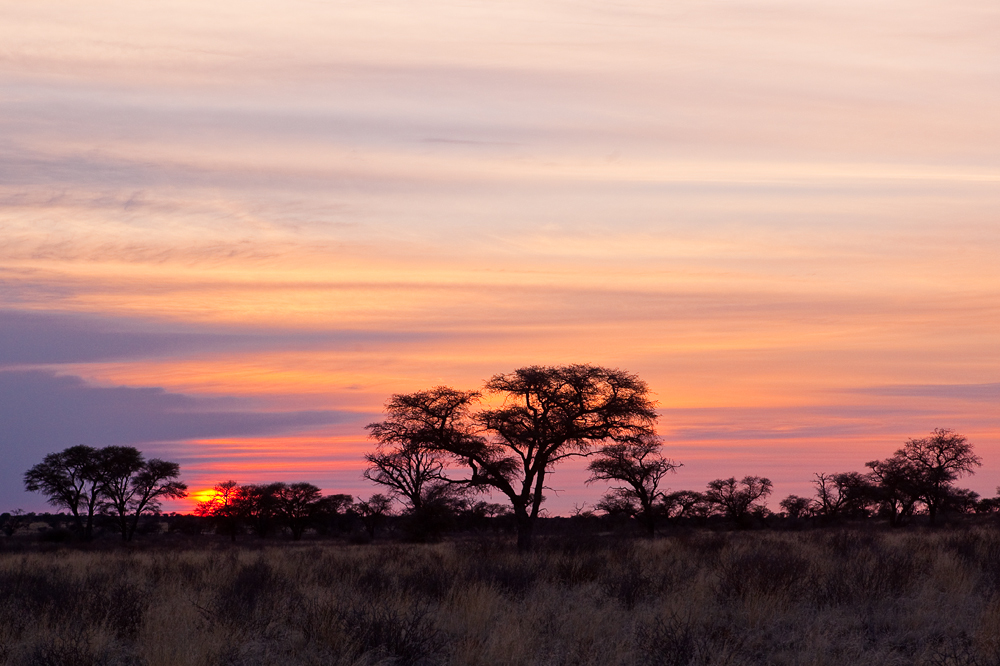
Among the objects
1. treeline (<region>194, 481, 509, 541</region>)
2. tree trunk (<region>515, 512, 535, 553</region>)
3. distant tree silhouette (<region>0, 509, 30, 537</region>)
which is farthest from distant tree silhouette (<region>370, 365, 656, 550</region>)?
distant tree silhouette (<region>0, 509, 30, 537</region>)

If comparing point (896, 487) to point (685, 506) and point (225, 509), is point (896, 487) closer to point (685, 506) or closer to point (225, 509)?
point (685, 506)

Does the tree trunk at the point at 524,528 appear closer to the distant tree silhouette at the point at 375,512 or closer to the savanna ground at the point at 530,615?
the savanna ground at the point at 530,615

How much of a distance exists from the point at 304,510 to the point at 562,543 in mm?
70247

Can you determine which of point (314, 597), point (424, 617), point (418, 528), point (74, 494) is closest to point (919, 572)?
point (424, 617)

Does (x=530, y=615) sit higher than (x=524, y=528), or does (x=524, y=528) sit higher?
(x=524, y=528)

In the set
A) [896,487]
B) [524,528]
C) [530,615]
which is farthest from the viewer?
[896,487]

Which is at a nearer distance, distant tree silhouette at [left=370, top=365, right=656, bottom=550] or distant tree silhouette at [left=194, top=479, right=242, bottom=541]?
distant tree silhouette at [left=370, top=365, right=656, bottom=550]

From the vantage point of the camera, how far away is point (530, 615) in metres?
14.1

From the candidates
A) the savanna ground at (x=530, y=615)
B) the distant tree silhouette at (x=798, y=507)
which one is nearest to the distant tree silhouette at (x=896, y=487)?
the distant tree silhouette at (x=798, y=507)

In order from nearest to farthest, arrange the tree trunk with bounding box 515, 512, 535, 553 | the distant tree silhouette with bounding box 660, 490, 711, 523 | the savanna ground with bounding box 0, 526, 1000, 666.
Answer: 1. the savanna ground with bounding box 0, 526, 1000, 666
2. the tree trunk with bounding box 515, 512, 535, 553
3. the distant tree silhouette with bounding box 660, 490, 711, 523

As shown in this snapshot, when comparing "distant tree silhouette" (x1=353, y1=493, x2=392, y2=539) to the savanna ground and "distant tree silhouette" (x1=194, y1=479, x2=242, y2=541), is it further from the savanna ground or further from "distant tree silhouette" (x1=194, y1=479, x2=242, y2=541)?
the savanna ground

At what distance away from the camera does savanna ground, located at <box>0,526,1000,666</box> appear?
11.6m

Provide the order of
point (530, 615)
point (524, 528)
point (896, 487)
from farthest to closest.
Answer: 1. point (896, 487)
2. point (524, 528)
3. point (530, 615)

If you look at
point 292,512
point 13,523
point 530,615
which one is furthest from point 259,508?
point 530,615
